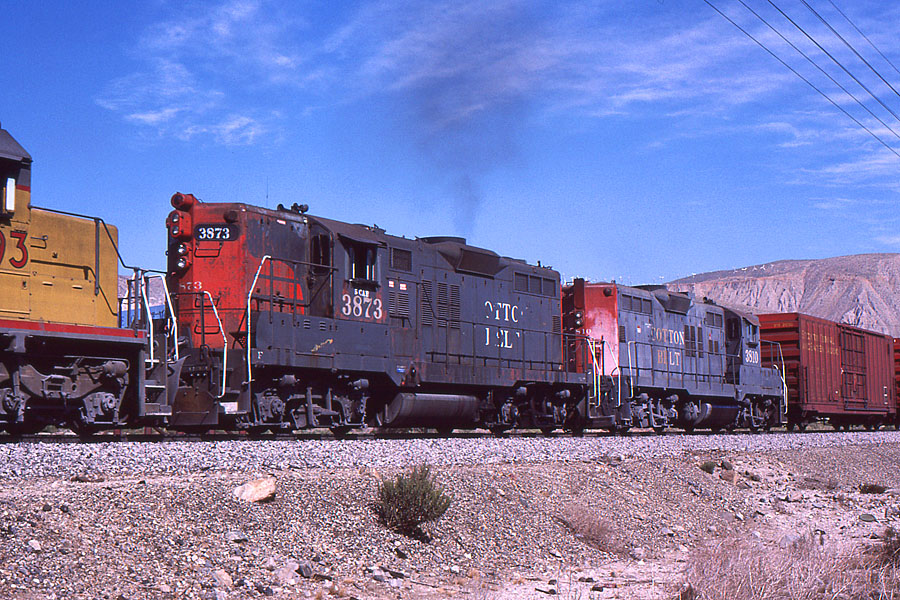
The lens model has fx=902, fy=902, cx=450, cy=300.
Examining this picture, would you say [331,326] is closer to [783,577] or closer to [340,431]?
[340,431]

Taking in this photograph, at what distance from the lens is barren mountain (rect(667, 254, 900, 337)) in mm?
126062

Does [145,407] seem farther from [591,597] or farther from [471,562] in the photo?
[591,597]

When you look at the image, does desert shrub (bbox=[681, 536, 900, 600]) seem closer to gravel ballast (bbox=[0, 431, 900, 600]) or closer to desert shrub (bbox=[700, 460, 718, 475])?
gravel ballast (bbox=[0, 431, 900, 600])

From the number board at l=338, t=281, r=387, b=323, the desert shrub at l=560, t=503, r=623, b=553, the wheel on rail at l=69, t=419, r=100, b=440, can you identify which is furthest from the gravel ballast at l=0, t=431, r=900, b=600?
the number board at l=338, t=281, r=387, b=323

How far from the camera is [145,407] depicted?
35.0 feet

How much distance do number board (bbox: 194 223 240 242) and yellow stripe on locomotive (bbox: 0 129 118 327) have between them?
7.82ft

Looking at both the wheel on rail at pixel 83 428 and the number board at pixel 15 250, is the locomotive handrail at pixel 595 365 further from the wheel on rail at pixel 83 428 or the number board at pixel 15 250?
the number board at pixel 15 250

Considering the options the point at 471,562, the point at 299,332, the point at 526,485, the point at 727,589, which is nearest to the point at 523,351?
the point at 299,332

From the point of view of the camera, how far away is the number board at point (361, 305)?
14.2 meters

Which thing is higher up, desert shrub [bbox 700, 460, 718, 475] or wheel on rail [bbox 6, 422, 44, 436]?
wheel on rail [bbox 6, 422, 44, 436]

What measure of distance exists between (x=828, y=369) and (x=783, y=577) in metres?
23.0

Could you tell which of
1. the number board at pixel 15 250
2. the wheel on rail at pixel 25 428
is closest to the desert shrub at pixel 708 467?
the wheel on rail at pixel 25 428

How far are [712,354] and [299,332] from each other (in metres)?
14.9

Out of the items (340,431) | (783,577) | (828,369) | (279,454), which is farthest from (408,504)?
(828,369)
